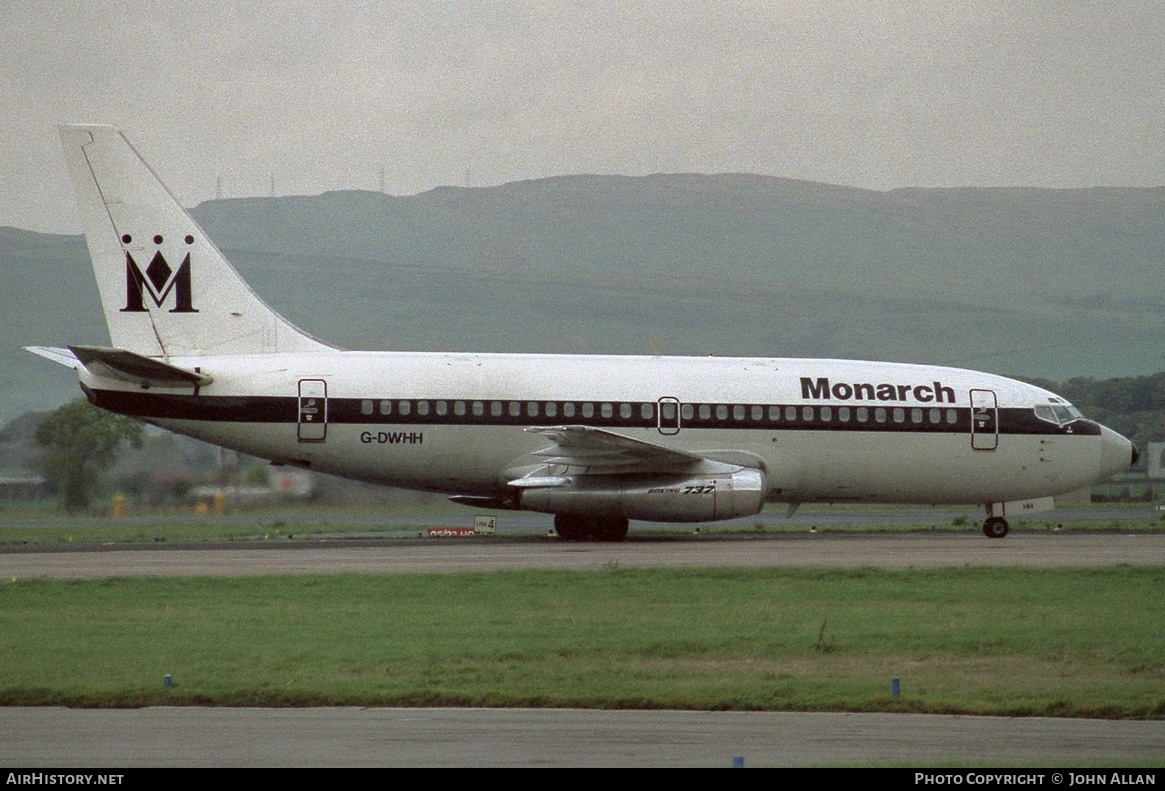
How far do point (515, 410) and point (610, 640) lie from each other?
15767 mm

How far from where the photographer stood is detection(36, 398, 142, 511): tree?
38.9m

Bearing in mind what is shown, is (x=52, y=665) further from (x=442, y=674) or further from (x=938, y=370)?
(x=938, y=370)

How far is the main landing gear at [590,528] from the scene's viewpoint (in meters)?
33.8

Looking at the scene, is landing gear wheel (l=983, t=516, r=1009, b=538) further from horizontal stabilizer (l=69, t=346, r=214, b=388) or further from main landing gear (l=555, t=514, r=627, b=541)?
horizontal stabilizer (l=69, t=346, r=214, b=388)

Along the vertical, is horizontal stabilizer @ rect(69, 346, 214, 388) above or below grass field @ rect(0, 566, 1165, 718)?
above

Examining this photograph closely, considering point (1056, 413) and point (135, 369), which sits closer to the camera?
point (135, 369)

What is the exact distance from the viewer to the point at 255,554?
97.3 ft

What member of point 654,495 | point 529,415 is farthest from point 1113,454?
point 529,415

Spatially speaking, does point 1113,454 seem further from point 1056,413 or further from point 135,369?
point 135,369

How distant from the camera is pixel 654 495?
105 ft

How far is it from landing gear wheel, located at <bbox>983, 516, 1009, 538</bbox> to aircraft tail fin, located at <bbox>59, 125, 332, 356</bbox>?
17.0 meters

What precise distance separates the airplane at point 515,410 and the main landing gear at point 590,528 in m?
0.05

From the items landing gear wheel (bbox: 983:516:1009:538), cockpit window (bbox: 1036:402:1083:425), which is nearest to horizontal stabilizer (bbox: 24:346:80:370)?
landing gear wheel (bbox: 983:516:1009:538)
